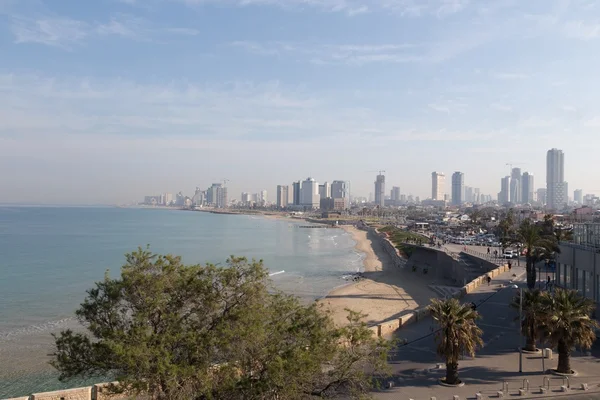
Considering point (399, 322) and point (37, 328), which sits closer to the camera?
point (399, 322)

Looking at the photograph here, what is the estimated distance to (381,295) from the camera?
39469 mm

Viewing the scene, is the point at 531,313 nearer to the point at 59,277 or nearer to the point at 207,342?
the point at 207,342

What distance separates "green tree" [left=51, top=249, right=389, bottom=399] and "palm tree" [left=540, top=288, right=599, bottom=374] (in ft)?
23.3

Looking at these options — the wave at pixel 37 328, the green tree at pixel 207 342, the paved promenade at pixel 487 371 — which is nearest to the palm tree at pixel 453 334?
the paved promenade at pixel 487 371

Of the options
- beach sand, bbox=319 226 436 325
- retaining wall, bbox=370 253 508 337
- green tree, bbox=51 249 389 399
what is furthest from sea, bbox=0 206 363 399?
retaining wall, bbox=370 253 508 337

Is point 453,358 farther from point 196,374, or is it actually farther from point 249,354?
point 196,374

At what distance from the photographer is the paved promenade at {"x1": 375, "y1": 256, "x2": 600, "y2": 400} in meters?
13.9

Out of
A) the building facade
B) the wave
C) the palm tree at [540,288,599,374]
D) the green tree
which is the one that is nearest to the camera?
the green tree

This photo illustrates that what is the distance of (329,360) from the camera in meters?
10.4

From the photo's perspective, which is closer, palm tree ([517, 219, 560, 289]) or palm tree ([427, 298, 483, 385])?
palm tree ([427, 298, 483, 385])

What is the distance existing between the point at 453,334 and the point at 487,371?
274 cm

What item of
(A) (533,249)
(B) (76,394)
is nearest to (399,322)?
(B) (76,394)

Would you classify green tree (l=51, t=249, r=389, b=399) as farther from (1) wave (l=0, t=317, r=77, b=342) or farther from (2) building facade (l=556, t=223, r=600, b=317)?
(1) wave (l=0, t=317, r=77, b=342)

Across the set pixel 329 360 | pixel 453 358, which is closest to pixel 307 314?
pixel 329 360
